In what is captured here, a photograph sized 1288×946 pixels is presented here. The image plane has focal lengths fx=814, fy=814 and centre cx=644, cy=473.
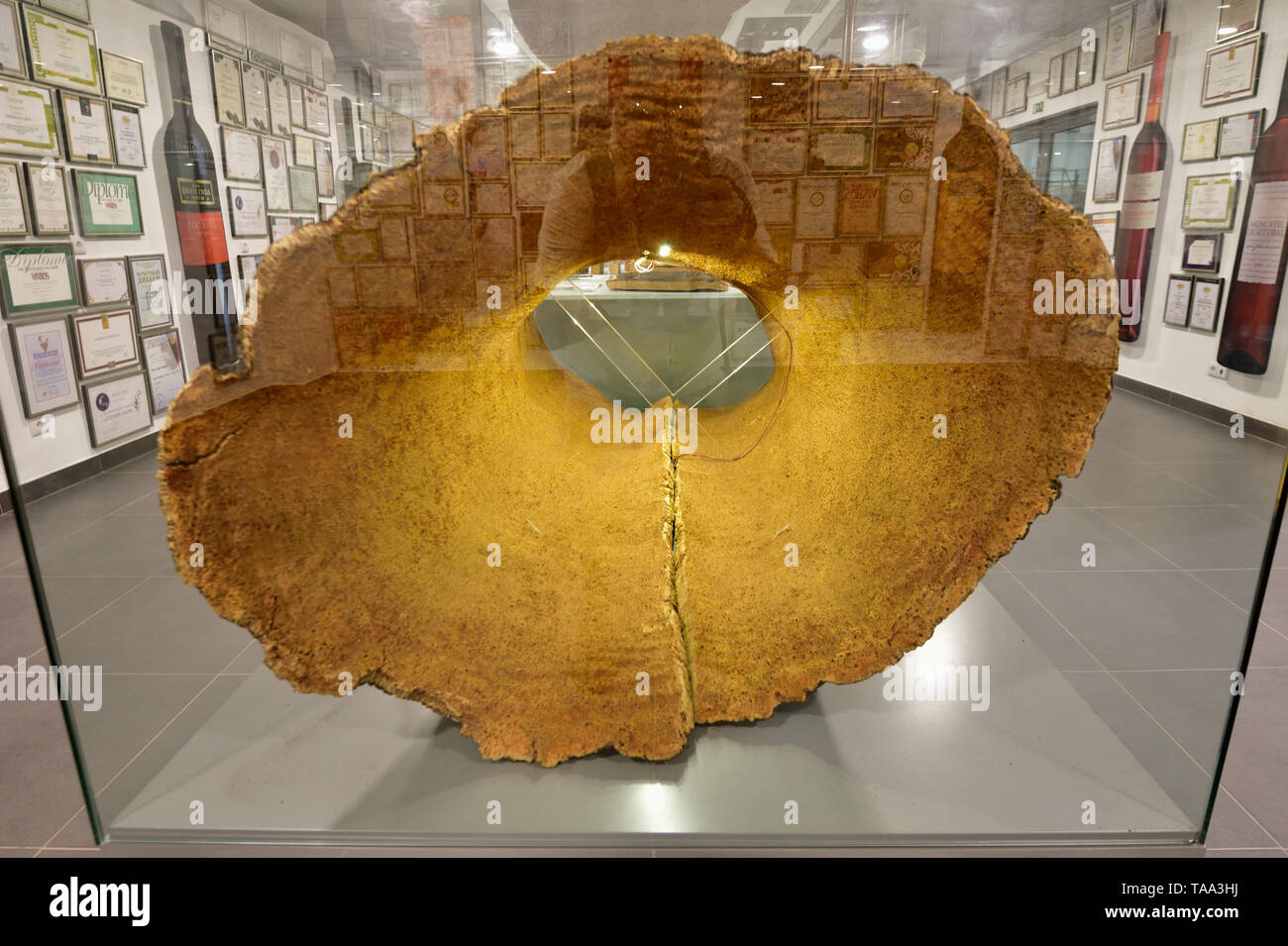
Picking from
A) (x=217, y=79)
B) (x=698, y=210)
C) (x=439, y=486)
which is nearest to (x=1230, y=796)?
(x=698, y=210)

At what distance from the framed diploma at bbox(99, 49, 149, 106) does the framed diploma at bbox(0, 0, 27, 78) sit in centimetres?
14

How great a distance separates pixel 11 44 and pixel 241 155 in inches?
17.4

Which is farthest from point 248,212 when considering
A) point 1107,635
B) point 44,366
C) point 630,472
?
point 1107,635

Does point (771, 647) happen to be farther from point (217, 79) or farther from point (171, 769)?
point (217, 79)

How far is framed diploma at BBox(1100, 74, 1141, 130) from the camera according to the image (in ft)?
4.84

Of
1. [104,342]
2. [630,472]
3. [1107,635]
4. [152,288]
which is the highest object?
[152,288]

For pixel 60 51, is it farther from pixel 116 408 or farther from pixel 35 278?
Result: pixel 116 408

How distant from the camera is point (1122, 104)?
1481 mm

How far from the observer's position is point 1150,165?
1511 millimetres

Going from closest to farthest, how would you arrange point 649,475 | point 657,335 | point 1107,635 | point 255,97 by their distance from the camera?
point 255,97 → point 649,475 → point 1107,635 → point 657,335

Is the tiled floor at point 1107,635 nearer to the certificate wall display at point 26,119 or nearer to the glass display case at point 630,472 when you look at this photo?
the glass display case at point 630,472

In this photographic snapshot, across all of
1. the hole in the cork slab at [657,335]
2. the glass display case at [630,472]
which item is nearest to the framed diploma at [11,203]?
the glass display case at [630,472]

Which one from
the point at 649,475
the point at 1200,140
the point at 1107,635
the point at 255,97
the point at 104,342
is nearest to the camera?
the point at 255,97

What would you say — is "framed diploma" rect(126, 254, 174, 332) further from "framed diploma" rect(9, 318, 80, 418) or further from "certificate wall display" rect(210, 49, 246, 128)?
"certificate wall display" rect(210, 49, 246, 128)
